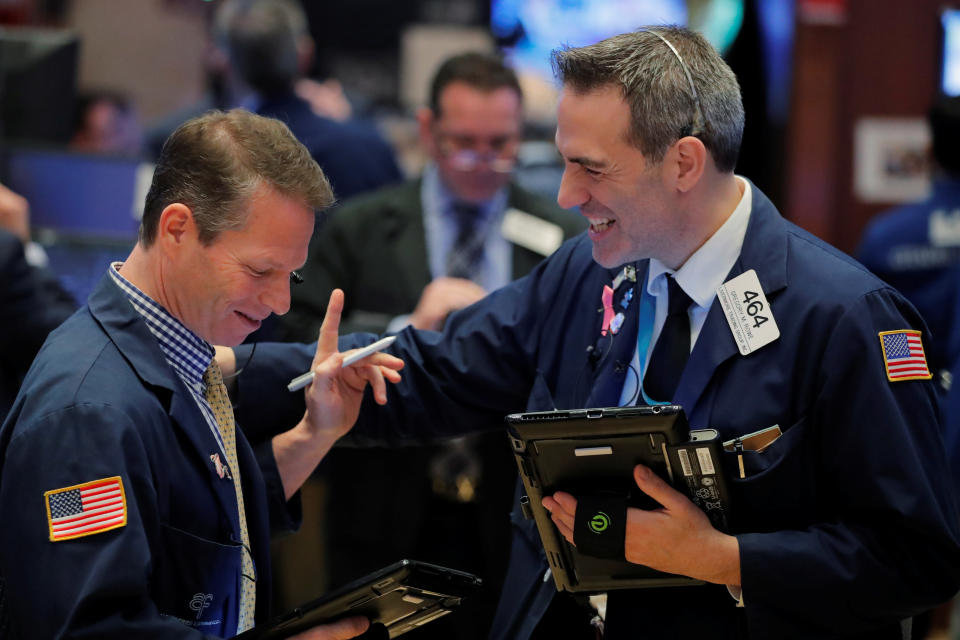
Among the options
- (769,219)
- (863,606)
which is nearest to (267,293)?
(769,219)

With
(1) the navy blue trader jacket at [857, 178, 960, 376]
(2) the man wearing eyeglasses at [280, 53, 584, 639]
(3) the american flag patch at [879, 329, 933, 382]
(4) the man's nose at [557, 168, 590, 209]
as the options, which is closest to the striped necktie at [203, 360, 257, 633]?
(4) the man's nose at [557, 168, 590, 209]

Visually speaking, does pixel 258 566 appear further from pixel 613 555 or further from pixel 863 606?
pixel 863 606

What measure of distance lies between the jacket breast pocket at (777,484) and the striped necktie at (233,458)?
82cm

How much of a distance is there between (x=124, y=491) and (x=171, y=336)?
12.8 inches

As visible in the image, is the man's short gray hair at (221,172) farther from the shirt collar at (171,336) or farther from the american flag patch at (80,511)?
the american flag patch at (80,511)

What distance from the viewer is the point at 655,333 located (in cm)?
226

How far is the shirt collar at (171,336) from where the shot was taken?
6.40ft

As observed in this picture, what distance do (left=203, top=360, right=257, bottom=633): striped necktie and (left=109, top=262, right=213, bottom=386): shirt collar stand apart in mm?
87

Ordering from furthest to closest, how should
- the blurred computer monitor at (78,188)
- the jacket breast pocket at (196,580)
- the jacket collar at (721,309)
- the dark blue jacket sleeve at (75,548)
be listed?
the blurred computer monitor at (78,188) < the jacket collar at (721,309) < the jacket breast pocket at (196,580) < the dark blue jacket sleeve at (75,548)

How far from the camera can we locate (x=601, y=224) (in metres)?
2.26

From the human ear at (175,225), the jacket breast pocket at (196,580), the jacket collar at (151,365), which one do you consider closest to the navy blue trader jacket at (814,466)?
the jacket breast pocket at (196,580)

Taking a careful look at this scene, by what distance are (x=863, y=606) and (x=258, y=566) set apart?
3.39ft

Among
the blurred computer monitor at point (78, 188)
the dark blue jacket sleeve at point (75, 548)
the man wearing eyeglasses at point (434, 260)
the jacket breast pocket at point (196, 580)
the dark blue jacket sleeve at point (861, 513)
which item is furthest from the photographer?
the blurred computer monitor at point (78, 188)

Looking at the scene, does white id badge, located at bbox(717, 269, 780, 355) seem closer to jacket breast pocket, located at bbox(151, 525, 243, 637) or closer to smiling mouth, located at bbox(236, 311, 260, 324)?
smiling mouth, located at bbox(236, 311, 260, 324)
